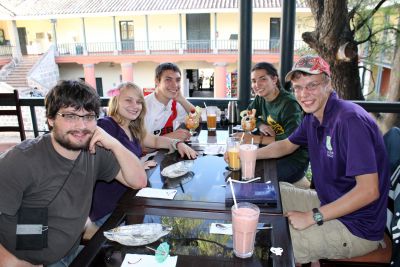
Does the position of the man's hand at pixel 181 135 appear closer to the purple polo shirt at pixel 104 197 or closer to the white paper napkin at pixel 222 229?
the purple polo shirt at pixel 104 197

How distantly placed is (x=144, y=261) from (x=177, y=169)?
0.74 m

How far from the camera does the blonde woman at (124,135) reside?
1774 mm

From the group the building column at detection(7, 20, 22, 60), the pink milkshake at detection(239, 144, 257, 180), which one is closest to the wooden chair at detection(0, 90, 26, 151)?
the pink milkshake at detection(239, 144, 257, 180)

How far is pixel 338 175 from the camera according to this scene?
1557 mm

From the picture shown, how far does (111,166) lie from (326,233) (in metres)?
1.05

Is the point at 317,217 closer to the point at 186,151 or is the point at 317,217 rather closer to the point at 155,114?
the point at 186,151

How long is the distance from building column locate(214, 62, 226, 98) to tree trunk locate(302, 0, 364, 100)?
27.1 feet

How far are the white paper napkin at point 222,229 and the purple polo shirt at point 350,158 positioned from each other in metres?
0.60

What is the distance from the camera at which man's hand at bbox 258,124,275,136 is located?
2420mm

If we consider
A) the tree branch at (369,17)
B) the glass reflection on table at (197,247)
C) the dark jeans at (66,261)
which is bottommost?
the dark jeans at (66,261)

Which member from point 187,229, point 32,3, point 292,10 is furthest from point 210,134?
point 32,3

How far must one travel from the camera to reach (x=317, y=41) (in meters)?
4.42

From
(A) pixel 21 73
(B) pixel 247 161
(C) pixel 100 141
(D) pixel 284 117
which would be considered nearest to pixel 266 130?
(D) pixel 284 117

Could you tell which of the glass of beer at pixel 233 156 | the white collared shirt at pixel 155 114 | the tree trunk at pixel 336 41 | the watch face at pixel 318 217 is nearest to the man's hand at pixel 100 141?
the glass of beer at pixel 233 156
